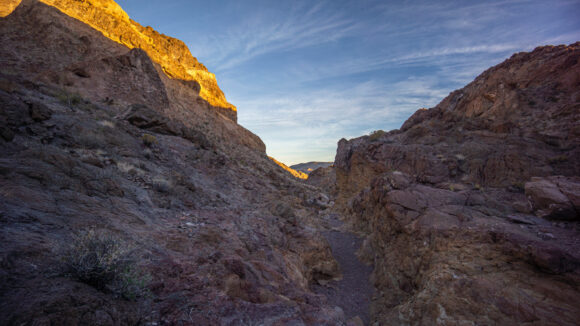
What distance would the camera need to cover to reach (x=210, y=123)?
2883 centimetres

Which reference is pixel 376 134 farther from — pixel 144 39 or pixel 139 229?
pixel 144 39

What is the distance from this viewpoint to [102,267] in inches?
84.1

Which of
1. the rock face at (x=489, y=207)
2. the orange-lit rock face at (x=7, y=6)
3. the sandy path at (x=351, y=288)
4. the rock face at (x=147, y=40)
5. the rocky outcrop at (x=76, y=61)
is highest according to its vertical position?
the rock face at (x=147, y=40)

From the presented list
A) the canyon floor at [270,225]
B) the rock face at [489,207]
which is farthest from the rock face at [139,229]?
the rock face at [489,207]

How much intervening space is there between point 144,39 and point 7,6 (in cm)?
1415

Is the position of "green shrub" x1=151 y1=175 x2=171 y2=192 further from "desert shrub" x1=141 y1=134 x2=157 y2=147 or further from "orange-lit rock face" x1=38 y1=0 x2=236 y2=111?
"orange-lit rock face" x1=38 y1=0 x2=236 y2=111

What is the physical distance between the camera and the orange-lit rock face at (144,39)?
77.0 ft

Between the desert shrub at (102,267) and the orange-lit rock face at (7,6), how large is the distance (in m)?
29.0

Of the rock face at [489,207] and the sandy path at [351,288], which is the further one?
the sandy path at [351,288]

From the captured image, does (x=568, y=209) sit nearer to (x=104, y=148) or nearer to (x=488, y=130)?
(x=488, y=130)

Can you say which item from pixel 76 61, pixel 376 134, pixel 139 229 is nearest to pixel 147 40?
pixel 76 61

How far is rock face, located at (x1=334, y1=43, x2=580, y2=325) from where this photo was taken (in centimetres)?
432

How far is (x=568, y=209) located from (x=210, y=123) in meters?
29.9

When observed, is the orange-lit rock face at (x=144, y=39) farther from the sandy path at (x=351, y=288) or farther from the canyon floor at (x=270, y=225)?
the sandy path at (x=351, y=288)
